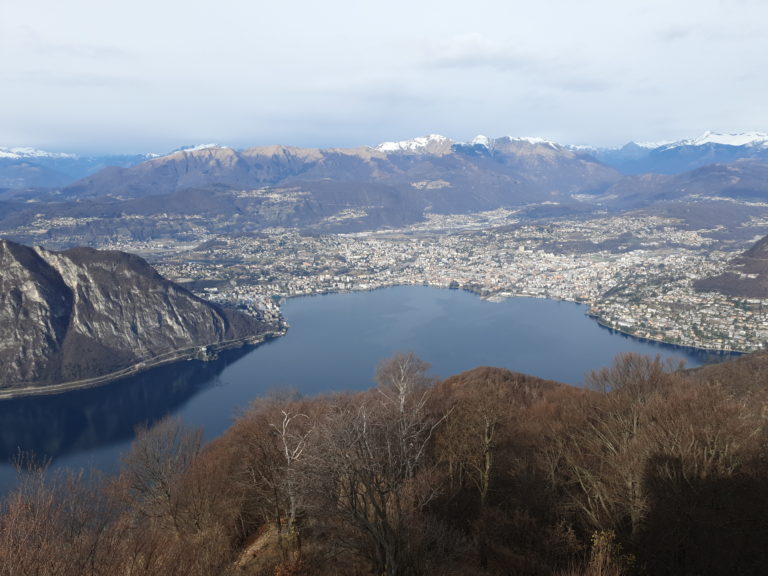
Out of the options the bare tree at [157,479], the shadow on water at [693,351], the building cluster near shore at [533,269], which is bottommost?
the shadow on water at [693,351]

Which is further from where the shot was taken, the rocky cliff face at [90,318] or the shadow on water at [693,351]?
the rocky cliff face at [90,318]

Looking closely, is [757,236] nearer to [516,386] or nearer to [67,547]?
[516,386]

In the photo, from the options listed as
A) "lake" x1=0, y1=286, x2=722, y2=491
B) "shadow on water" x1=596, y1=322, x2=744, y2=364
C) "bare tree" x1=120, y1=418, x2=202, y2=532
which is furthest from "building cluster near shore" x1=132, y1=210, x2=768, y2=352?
"bare tree" x1=120, y1=418, x2=202, y2=532

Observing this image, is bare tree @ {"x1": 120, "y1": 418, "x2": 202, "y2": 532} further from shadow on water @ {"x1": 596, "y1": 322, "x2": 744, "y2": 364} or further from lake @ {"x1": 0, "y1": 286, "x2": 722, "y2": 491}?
shadow on water @ {"x1": 596, "y1": 322, "x2": 744, "y2": 364}

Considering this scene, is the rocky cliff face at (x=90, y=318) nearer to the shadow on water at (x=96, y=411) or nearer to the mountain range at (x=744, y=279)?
the shadow on water at (x=96, y=411)

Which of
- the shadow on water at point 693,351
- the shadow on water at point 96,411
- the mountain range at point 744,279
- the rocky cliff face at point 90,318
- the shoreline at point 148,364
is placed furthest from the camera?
the mountain range at point 744,279

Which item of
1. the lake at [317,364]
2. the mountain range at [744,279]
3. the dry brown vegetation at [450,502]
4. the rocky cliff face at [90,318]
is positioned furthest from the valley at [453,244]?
the dry brown vegetation at [450,502]

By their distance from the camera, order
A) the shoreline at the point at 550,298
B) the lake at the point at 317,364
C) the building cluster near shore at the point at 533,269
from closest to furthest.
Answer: the lake at the point at 317,364
the shoreline at the point at 550,298
the building cluster near shore at the point at 533,269

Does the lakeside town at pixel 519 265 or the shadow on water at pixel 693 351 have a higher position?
the lakeside town at pixel 519 265
